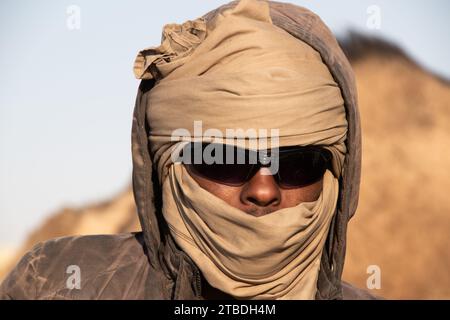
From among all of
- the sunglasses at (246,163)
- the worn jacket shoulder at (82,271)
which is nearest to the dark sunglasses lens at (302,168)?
the sunglasses at (246,163)

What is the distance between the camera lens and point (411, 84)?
14.1 meters

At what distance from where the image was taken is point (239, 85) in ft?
13.5

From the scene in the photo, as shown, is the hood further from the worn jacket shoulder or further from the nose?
the nose

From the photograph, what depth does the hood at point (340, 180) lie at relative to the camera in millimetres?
4305

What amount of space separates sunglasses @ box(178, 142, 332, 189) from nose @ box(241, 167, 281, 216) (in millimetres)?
21

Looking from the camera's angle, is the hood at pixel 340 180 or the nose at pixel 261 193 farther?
the hood at pixel 340 180

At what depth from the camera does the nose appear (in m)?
4.10

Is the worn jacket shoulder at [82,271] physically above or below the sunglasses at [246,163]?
below

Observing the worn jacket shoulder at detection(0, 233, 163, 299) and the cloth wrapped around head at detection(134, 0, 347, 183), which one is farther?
the worn jacket shoulder at detection(0, 233, 163, 299)

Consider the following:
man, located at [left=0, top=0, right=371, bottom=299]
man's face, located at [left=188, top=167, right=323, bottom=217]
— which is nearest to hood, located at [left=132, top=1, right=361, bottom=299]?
man, located at [left=0, top=0, right=371, bottom=299]

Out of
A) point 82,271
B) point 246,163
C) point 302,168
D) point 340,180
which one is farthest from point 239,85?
point 82,271

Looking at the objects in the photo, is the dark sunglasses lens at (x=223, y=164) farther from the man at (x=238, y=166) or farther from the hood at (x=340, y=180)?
the hood at (x=340, y=180)

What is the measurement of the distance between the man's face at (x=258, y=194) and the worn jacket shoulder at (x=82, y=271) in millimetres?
518

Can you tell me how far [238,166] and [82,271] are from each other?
0.80m
